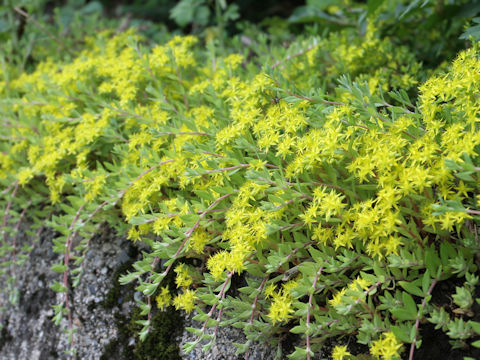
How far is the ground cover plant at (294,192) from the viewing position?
3.73 feet

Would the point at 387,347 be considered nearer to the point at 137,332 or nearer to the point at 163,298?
the point at 163,298

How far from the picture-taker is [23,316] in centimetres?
206

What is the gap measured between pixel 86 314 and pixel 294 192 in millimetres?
1065

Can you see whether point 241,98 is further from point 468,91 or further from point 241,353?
→ point 241,353

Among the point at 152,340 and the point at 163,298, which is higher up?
the point at 163,298

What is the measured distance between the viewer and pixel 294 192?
4.15 ft

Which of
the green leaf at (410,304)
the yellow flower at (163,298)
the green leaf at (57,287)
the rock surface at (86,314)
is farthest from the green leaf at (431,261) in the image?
the green leaf at (57,287)

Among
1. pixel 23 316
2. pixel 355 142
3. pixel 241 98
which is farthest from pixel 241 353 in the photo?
pixel 23 316

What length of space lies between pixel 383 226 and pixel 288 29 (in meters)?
2.40

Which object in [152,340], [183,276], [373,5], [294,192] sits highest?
[373,5]

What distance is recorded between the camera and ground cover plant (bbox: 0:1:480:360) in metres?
1.14

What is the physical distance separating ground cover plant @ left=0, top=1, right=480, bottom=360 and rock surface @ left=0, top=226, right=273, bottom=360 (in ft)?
0.24

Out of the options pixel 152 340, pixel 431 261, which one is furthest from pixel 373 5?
pixel 152 340

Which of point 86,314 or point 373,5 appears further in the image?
point 373,5
